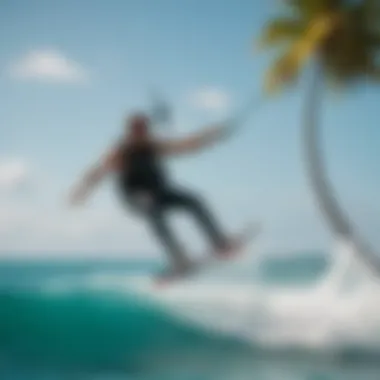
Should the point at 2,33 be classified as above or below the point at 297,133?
above

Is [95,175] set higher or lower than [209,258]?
higher

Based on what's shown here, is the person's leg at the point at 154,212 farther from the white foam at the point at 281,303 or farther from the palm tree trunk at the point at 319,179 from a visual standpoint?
the palm tree trunk at the point at 319,179

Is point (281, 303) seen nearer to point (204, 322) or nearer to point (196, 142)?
point (204, 322)

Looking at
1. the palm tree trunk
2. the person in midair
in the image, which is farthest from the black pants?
the palm tree trunk

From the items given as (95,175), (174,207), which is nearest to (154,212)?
(174,207)

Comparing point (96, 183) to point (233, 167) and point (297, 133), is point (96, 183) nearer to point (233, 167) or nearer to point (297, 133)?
point (233, 167)

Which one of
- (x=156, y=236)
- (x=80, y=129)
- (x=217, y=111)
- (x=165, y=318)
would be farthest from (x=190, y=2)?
(x=165, y=318)
